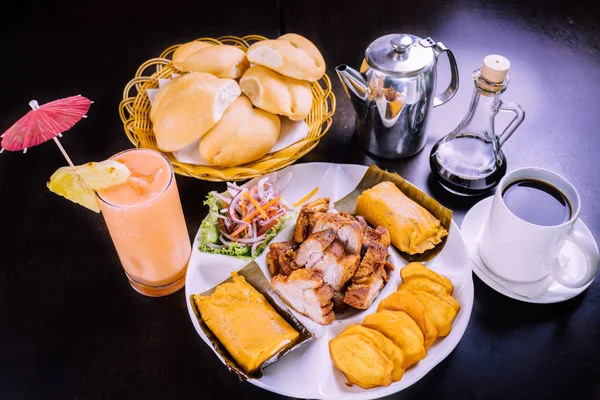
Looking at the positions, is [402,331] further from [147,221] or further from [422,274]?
[147,221]

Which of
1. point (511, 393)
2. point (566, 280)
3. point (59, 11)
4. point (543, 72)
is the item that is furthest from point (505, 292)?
point (59, 11)

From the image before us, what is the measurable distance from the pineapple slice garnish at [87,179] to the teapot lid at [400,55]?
2.65 ft

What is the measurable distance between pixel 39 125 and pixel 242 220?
2.00ft

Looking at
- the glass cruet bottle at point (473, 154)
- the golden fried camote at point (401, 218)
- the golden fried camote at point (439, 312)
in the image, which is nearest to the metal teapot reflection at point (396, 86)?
the glass cruet bottle at point (473, 154)

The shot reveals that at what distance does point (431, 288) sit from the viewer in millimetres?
1415

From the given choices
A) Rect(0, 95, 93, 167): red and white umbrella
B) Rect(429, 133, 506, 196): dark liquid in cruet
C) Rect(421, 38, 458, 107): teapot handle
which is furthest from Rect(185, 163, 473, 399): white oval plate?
Rect(0, 95, 93, 167): red and white umbrella

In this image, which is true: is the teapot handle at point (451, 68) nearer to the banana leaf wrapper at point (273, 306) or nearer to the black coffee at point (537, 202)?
the black coffee at point (537, 202)

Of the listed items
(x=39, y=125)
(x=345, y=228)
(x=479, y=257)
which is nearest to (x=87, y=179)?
(x=39, y=125)

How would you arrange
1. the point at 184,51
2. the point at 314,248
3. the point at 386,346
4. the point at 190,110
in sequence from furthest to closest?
the point at 184,51, the point at 190,110, the point at 314,248, the point at 386,346

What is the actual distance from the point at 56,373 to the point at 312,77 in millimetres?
1141

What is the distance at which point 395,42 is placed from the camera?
5.43ft

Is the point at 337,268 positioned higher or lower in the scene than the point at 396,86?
lower

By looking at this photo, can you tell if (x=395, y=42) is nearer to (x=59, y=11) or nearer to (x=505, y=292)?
(x=505, y=292)

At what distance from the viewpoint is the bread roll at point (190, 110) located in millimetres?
1686
